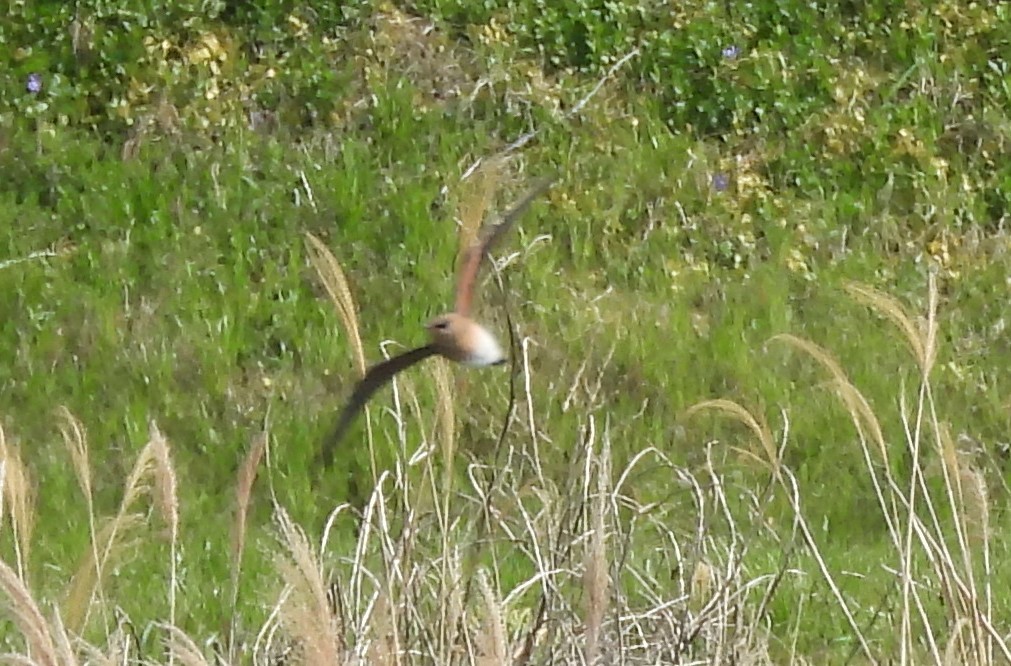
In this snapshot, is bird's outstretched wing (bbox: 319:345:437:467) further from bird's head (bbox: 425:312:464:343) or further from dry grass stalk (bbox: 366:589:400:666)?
dry grass stalk (bbox: 366:589:400:666)

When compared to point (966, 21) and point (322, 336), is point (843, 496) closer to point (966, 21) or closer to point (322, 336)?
point (322, 336)

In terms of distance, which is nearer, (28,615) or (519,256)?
(28,615)

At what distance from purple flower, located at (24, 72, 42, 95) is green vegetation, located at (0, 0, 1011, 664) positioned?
1.9 inches

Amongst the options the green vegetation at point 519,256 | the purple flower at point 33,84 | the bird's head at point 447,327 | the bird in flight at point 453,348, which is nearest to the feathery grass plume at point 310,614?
the bird in flight at point 453,348

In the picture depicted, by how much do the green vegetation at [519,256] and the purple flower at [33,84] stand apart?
5cm

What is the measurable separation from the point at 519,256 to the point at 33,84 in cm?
159

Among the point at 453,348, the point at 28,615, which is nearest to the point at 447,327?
the point at 453,348

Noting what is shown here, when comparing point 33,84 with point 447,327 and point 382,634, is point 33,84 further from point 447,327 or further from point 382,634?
point 447,327

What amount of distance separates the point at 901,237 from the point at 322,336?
177 centimetres

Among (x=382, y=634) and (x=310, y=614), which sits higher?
(x=310, y=614)

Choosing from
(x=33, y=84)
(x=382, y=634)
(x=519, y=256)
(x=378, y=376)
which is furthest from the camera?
(x=33, y=84)

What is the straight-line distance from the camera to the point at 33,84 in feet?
14.5

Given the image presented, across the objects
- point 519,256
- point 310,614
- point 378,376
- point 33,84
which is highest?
point 378,376

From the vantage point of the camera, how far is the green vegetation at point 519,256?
347cm
